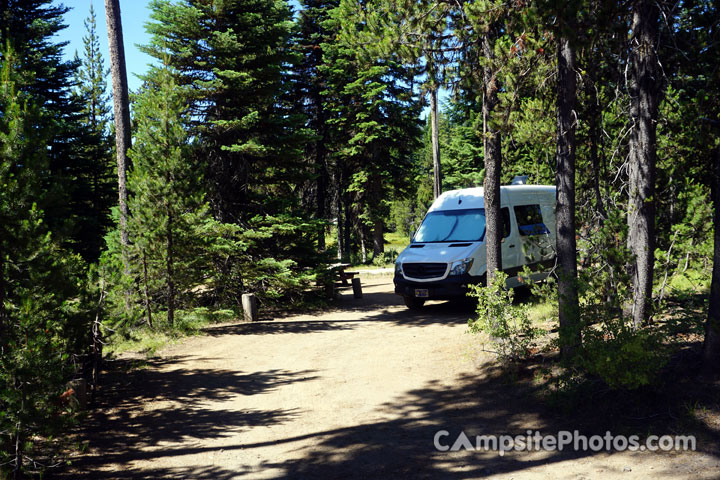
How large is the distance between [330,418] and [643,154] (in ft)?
18.2

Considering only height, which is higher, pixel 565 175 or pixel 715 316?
pixel 565 175

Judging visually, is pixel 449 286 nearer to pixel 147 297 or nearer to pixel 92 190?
pixel 147 297

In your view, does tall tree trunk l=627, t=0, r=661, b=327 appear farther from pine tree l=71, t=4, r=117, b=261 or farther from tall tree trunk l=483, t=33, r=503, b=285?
pine tree l=71, t=4, r=117, b=261

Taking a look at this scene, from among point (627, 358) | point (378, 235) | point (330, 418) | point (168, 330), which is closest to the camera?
point (627, 358)

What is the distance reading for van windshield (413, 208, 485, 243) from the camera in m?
12.5

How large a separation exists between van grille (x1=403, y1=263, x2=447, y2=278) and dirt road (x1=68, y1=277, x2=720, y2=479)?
76.1 inches

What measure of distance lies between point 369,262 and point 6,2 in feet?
76.0

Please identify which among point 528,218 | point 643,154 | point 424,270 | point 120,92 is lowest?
point 424,270

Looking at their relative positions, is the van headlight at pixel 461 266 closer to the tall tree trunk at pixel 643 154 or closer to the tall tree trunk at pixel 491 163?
the tall tree trunk at pixel 491 163

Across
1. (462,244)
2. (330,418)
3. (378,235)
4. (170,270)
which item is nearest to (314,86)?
(378,235)

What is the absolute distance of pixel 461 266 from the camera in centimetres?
1158

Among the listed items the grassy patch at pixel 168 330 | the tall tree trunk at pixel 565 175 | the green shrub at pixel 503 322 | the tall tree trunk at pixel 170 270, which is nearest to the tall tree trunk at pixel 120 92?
the tall tree trunk at pixel 170 270

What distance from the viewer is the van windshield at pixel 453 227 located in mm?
12491

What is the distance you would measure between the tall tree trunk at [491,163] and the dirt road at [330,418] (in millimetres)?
1796
